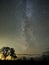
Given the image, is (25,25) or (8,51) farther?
(25,25)

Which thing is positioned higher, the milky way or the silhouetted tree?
the milky way

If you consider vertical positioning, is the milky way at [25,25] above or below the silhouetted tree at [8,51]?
above

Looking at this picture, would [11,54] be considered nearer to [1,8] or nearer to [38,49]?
[38,49]

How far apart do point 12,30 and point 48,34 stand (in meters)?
0.39

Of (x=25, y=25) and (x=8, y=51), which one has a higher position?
(x=25, y=25)

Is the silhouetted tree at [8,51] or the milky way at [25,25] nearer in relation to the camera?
the silhouetted tree at [8,51]

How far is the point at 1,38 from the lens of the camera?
1.93 meters

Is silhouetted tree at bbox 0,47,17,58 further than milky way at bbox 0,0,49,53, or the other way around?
milky way at bbox 0,0,49,53
